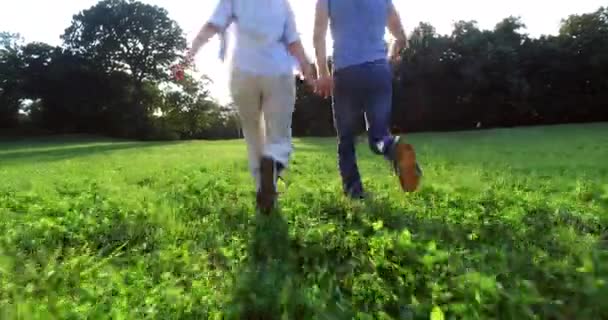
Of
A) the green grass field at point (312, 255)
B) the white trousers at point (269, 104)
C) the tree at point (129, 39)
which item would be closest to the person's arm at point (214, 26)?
the white trousers at point (269, 104)

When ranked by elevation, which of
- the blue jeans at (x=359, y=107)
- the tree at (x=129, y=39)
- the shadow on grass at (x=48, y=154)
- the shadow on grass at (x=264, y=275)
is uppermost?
the tree at (x=129, y=39)

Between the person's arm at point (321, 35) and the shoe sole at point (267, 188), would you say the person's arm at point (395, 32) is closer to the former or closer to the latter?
the person's arm at point (321, 35)

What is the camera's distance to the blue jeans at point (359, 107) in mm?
4727

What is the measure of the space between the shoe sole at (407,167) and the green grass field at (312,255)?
8.4 inches

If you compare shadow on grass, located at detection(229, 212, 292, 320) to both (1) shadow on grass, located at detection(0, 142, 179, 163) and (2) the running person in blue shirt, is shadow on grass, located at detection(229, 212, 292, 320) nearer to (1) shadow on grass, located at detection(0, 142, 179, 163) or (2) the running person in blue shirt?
(2) the running person in blue shirt

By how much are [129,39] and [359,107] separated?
178 ft

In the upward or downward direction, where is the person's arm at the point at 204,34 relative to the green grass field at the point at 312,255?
upward

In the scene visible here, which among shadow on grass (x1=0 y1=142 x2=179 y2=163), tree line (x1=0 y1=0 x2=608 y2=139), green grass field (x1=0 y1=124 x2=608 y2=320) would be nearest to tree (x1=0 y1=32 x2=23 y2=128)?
tree line (x1=0 y1=0 x2=608 y2=139)

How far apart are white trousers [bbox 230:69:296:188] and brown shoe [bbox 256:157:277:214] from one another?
0.27ft

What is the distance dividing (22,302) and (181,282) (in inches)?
25.8

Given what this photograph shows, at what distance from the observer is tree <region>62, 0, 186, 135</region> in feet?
180

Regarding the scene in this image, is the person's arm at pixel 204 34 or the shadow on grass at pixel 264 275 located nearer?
the shadow on grass at pixel 264 275

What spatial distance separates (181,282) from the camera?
2.66 m

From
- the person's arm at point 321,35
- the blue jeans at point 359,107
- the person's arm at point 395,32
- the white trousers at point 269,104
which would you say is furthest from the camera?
the person's arm at point 395,32
